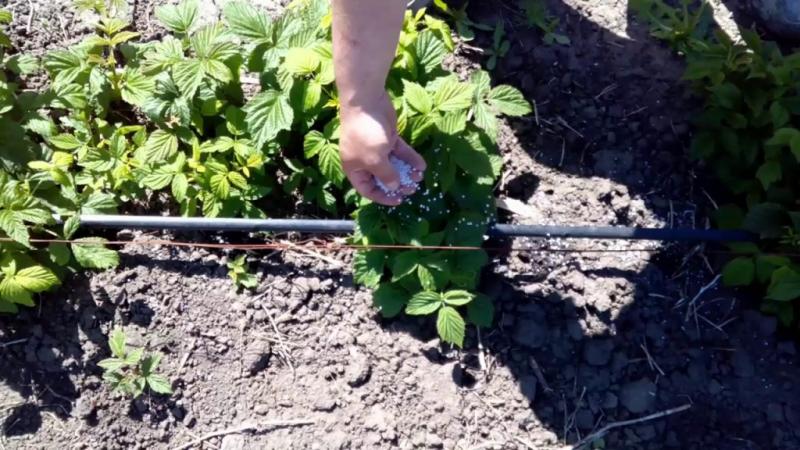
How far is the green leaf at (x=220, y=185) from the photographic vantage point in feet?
7.86

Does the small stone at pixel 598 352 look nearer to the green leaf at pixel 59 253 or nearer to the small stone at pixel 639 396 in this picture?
the small stone at pixel 639 396

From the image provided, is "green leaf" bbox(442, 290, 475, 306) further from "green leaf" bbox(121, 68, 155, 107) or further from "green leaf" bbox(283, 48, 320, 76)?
"green leaf" bbox(121, 68, 155, 107)

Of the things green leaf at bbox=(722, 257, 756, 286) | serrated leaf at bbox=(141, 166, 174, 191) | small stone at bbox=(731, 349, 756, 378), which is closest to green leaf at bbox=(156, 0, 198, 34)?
serrated leaf at bbox=(141, 166, 174, 191)

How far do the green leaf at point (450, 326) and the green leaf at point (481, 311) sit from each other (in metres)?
0.08

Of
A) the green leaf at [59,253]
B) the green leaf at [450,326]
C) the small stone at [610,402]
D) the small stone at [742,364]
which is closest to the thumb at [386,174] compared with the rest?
the green leaf at [450,326]

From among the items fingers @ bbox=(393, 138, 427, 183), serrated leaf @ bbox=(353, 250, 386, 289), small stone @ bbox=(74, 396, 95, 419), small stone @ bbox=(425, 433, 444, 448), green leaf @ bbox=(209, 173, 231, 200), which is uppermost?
fingers @ bbox=(393, 138, 427, 183)

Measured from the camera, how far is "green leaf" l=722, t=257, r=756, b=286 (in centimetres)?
235

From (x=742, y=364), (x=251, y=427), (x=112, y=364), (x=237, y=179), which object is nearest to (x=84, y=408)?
(x=112, y=364)

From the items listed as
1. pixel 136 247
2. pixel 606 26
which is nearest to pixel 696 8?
pixel 606 26

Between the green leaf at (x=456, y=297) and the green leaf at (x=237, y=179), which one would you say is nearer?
the green leaf at (x=456, y=297)

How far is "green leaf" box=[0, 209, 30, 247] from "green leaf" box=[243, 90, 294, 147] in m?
0.71

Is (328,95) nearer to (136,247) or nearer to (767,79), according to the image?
(136,247)

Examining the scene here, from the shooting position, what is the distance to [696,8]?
3002mm

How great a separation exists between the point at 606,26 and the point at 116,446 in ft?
7.17
